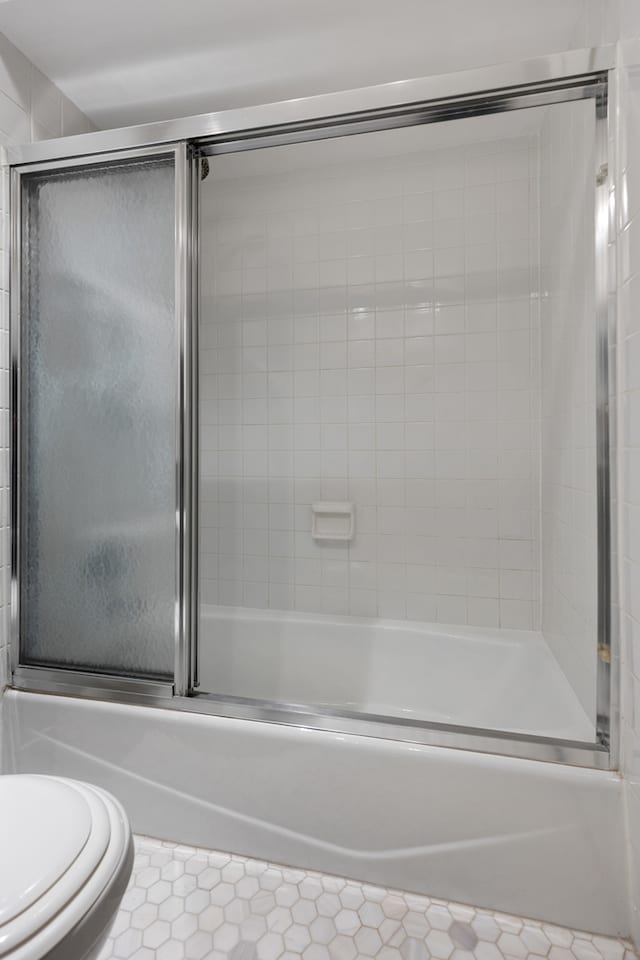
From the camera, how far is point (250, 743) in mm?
1326

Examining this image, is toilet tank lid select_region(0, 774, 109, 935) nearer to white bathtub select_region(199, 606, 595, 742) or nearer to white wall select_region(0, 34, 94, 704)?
white wall select_region(0, 34, 94, 704)

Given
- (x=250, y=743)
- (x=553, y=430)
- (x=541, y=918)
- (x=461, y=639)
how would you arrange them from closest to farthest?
(x=541, y=918) < (x=250, y=743) < (x=553, y=430) < (x=461, y=639)

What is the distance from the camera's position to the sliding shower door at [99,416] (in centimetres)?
146

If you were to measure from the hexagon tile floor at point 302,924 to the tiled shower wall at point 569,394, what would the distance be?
20.7 inches

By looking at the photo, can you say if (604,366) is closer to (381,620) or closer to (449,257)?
(449,257)

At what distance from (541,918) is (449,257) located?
7.00ft

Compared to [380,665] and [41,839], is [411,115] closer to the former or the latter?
[41,839]

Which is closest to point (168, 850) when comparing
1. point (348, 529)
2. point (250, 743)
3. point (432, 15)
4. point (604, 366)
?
point (250, 743)

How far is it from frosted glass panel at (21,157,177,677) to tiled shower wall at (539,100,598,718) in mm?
1133

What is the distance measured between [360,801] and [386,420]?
4.65 ft

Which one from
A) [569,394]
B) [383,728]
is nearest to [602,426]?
[569,394]

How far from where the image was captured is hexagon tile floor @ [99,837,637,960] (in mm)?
1089

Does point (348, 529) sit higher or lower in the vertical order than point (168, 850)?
higher

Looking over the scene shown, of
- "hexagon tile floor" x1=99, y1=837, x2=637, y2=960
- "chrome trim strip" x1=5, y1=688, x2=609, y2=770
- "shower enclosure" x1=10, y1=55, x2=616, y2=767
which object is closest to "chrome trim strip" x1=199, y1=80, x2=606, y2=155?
"shower enclosure" x1=10, y1=55, x2=616, y2=767
